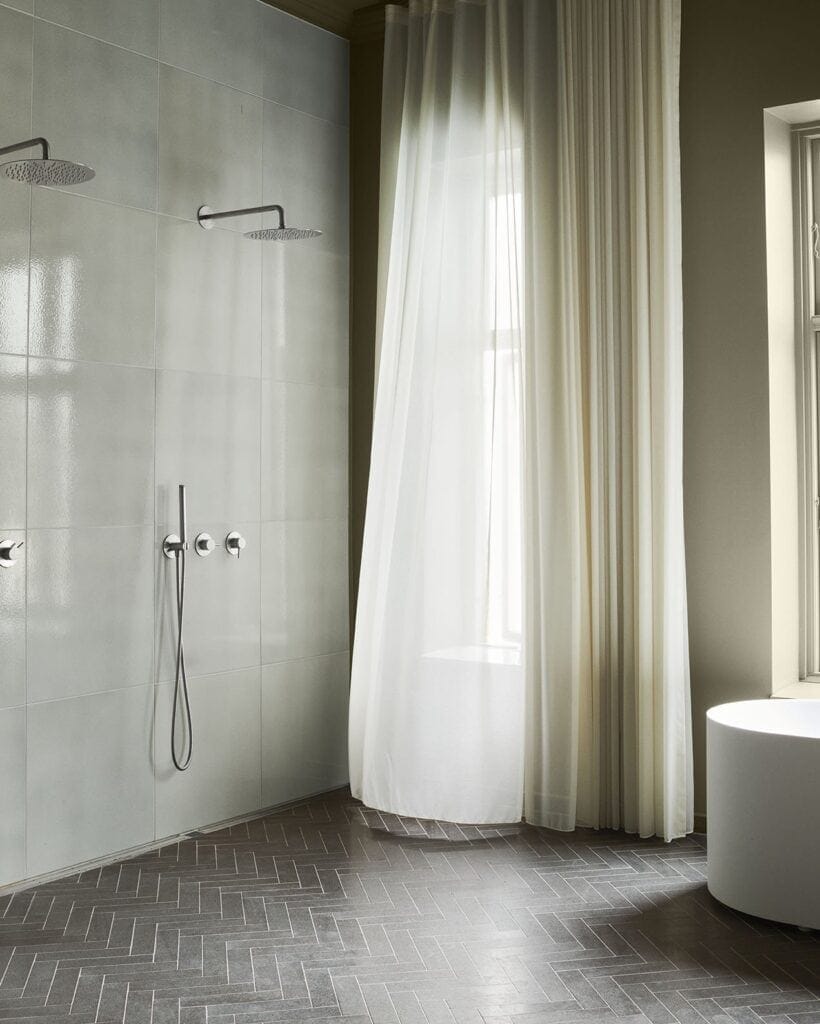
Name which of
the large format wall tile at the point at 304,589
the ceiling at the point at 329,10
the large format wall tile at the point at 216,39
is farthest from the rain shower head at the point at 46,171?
the ceiling at the point at 329,10

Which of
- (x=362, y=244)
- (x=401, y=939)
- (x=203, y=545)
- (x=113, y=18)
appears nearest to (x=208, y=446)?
(x=203, y=545)

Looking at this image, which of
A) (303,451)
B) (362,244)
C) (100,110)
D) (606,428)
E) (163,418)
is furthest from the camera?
(362,244)

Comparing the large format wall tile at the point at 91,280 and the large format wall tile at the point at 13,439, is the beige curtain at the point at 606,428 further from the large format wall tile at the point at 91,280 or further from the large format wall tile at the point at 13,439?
the large format wall tile at the point at 13,439

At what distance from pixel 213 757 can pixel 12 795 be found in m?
0.90

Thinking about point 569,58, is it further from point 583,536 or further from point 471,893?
point 471,893

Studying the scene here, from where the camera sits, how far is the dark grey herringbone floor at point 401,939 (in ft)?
9.30

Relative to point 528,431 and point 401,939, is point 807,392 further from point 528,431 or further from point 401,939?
point 401,939

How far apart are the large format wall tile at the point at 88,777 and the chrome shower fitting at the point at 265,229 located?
170 cm

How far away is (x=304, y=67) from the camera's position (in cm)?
484

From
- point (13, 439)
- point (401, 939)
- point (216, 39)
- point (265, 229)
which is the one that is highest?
point (216, 39)

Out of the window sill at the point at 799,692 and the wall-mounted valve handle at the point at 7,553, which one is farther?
the window sill at the point at 799,692

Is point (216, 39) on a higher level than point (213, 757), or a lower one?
higher

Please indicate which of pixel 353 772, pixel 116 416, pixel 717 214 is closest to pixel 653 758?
pixel 353 772

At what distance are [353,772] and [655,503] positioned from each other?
1.72 metres
